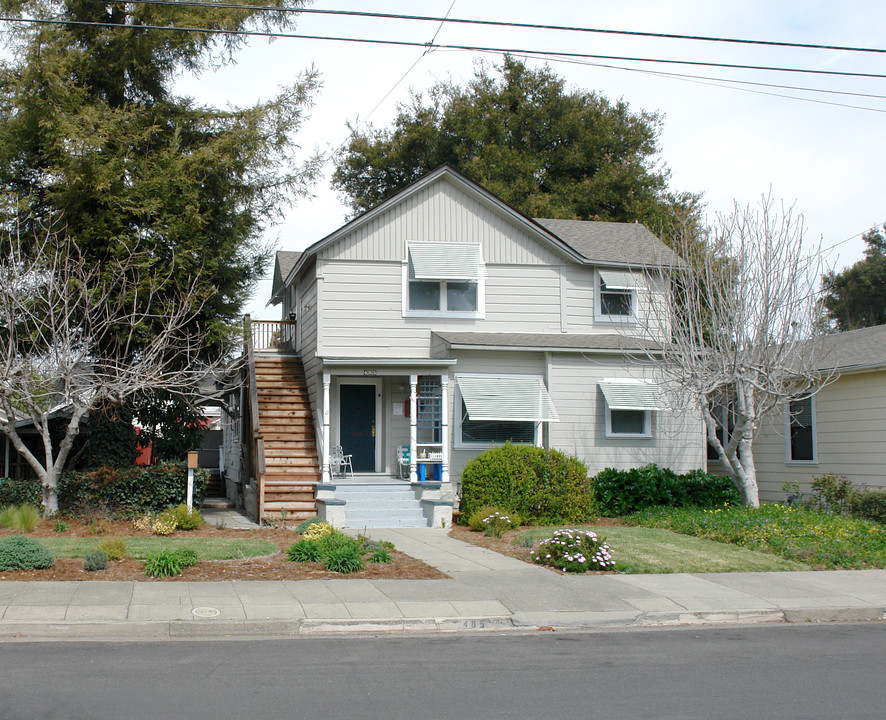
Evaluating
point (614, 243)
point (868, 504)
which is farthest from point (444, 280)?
point (868, 504)

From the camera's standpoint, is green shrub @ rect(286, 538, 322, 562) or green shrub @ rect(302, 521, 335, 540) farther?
green shrub @ rect(302, 521, 335, 540)

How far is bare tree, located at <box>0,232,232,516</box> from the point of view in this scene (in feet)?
51.7

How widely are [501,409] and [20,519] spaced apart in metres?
9.53

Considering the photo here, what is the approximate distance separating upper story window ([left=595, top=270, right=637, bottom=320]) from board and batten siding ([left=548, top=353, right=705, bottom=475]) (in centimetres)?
145

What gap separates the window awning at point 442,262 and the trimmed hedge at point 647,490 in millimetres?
5429

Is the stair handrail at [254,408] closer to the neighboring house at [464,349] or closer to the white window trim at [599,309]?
the neighboring house at [464,349]

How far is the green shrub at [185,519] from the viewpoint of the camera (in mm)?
16203

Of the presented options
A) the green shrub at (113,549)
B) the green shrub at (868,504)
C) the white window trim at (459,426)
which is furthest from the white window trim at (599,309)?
the green shrub at (113,549)

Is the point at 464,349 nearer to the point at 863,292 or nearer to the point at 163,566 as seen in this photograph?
the point at 163,566

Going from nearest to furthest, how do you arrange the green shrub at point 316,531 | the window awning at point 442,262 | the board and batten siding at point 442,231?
the green shrub at point 316,531, the window awning at point 442,262, the board and batten siding at point 442,231

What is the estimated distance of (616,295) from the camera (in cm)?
2125

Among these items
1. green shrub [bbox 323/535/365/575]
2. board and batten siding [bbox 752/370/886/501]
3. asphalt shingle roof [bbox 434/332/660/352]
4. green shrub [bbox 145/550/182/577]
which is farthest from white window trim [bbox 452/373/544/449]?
green shrub [bbox 145/550/182/577]

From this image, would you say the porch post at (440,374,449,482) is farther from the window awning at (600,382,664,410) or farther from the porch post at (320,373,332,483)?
the window awning at (600,382,664,410)

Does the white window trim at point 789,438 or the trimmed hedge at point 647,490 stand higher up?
the white window trim at point 789,438
